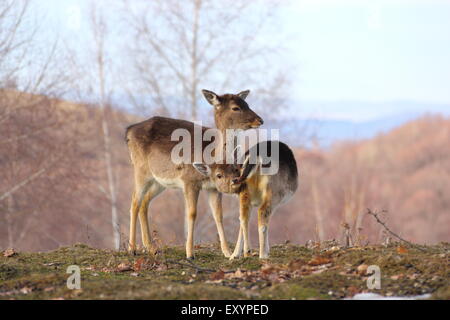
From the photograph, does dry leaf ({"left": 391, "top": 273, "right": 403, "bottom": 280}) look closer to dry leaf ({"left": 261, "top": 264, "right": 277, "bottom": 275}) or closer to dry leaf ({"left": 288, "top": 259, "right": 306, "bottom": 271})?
dry leaf ({"left": 288, "top": 259, "right": 306, "bottom": 271})

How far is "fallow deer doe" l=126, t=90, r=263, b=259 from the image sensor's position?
1096 cm

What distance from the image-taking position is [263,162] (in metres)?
10.2

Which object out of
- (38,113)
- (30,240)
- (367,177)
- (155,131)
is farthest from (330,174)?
(155,131)

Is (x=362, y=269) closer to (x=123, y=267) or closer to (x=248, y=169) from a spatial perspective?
(x=248, y=169)

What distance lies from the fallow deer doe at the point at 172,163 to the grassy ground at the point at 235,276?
82cm

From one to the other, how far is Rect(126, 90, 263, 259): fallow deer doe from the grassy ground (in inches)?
32.3

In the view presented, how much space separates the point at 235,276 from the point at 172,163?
311 centimetres

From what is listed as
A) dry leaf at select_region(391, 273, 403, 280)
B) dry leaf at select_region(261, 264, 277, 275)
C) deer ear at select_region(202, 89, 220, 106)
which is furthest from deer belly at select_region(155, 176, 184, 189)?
dry leaf at select_region(391, 273, 403, 280)

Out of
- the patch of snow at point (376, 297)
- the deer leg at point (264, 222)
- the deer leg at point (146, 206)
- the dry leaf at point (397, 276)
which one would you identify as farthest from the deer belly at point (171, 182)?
the patch of snow at point (376, 297)

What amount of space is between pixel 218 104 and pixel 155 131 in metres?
1.28

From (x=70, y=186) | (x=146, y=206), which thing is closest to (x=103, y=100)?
(x=70, y=186)

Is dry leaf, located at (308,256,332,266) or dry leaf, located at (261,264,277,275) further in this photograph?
dry leaf, located at (308,256,332,266)

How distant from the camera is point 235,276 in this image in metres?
8.66
